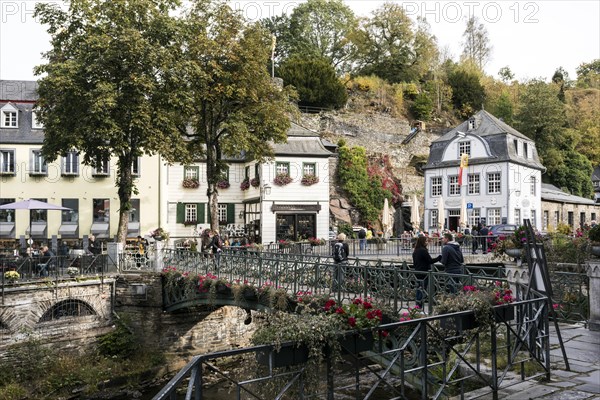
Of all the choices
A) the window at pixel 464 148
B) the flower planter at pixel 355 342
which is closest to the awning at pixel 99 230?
the window at pixel 464 148

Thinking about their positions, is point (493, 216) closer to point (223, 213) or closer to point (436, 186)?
point (436, 186)

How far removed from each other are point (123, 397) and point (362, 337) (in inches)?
580

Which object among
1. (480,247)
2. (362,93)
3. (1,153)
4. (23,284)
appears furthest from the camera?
(362,93)

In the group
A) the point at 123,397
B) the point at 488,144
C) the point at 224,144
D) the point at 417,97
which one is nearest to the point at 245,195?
the point at 224,144

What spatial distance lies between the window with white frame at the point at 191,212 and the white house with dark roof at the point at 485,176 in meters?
16.0

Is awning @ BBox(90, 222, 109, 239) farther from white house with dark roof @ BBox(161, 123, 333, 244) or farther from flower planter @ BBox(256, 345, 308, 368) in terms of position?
flower planter @ BBox(256, 345, 308, 368)

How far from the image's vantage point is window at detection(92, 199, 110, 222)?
34.4 metres

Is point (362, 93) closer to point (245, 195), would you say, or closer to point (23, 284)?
point (245, 195)

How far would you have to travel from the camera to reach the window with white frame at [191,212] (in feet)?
121

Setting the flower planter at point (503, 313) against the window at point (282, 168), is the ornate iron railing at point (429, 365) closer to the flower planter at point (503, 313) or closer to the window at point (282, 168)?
the flower planter at point (503, 313)

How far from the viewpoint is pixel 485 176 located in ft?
136

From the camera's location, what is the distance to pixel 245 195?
37.9 meters

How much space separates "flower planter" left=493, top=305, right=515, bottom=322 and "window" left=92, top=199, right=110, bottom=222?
30439mm

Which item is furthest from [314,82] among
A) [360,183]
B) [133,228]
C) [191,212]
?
[133,228]
